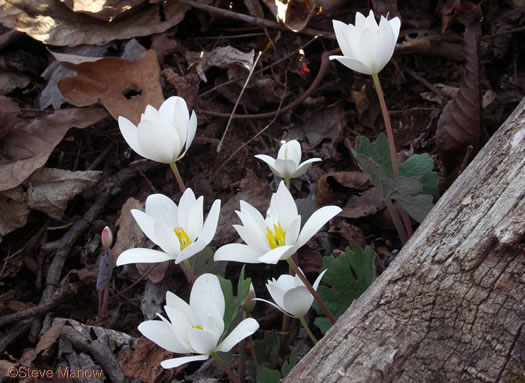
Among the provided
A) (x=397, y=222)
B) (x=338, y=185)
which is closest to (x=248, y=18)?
(x=338, y=185)

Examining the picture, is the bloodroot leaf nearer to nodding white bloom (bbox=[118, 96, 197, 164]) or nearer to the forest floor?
the forest floor

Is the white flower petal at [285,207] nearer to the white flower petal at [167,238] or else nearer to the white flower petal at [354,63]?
the white flower petal at [167,238]

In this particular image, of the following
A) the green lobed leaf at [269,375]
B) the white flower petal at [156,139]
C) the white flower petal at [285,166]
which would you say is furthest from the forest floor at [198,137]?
the white flower petal at [156,139]

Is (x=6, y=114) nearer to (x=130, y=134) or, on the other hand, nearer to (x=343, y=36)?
(x=130, y=134)

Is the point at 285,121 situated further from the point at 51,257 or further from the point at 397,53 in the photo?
the point at 51,257

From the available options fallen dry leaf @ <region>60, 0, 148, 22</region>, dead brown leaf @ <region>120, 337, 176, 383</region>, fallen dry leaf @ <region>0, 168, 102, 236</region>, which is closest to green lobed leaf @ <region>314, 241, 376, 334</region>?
dead brown leaf @ <region>120, 337, 176, 383</region>

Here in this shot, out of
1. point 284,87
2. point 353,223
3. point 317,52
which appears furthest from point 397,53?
point 353,223
